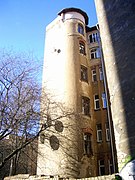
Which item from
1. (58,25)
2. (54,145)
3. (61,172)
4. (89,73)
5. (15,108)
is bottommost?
(61,172)

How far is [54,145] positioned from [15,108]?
473cm

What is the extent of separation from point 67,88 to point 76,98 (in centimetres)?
116

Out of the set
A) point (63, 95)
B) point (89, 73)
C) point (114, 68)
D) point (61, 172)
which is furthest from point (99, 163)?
point (114, 68)

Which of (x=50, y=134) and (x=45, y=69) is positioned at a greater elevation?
(x=45, y=69)

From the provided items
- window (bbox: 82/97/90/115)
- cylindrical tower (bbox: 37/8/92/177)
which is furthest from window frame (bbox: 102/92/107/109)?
window (bbox: 82/97/90/115)

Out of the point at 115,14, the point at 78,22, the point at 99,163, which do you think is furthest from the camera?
the point at 78,22

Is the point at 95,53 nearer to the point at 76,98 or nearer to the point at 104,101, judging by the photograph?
the point at 104,101

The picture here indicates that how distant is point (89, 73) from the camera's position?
20125 millimetres

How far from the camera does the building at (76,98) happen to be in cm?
1485

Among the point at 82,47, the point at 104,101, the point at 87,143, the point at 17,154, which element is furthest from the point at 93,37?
the point at 17,154

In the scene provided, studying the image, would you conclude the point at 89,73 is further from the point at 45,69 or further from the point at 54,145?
the point at 54,145

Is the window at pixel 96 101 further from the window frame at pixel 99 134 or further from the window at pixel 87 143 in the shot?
the window at pixel 87 143

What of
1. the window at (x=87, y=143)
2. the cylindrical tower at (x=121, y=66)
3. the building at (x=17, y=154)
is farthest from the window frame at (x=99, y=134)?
the cylindrical tower at (x=121, y=66)

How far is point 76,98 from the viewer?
16.8m
